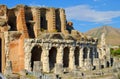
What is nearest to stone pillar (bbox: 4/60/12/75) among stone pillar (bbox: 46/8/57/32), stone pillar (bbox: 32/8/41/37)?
stone pillar (bbox: 32/8/41/37)

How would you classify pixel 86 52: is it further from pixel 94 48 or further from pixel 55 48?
pixel 55 48

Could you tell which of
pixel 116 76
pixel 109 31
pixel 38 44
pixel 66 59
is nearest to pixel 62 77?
pixel 116 76

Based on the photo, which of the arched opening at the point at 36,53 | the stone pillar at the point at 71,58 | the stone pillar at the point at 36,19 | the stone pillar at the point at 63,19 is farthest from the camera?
the stone pillar at the point at 63,19

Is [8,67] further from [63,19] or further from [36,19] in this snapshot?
[63,19]

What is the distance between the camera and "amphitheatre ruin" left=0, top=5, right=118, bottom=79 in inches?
1690

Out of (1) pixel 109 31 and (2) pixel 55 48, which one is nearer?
(2) pixel 55 48

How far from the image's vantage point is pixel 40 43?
142 feet

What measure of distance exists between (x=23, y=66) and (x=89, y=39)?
10.8 m

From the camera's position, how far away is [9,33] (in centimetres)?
4300

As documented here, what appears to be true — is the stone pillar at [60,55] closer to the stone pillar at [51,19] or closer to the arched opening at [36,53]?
the arched opening at [36,53]

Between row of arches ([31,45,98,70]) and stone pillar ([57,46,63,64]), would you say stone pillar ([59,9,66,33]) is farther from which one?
stone pillar ([57,46,63,64])

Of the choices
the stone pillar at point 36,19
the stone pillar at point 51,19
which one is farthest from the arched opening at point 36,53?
the stone pillar at point 51,19

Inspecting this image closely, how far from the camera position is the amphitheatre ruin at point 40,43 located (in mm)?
42938

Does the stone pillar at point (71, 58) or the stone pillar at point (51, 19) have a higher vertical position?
the stone pillar at point (51, 19)
